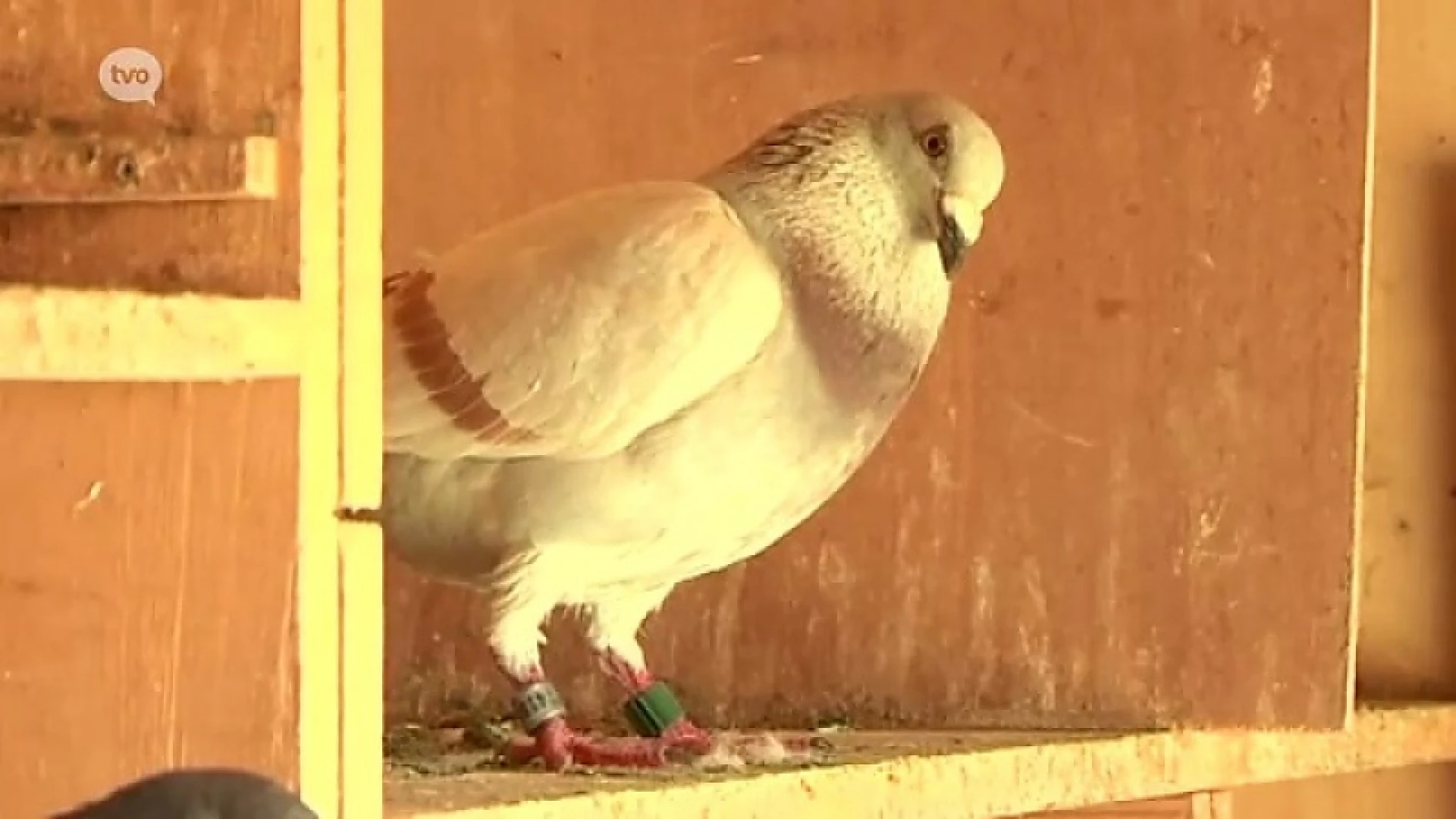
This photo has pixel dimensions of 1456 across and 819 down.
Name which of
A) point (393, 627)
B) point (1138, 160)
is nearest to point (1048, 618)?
point (1138, 160)

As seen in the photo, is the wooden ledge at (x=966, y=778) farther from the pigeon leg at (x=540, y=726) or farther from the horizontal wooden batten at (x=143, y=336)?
the horizontal wooden batten at (x=143, y=336)

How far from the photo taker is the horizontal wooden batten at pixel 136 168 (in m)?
0.64

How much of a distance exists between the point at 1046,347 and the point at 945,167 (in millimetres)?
210

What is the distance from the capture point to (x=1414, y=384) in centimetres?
150

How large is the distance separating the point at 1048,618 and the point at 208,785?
0.75 m

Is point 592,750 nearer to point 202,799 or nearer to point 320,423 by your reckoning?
point 320,423

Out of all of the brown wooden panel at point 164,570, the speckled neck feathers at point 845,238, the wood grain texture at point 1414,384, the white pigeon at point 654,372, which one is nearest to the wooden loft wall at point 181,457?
the brown wooden panel at point 164,570

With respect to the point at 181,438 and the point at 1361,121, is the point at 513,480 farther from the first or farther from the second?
the point at 1361,121

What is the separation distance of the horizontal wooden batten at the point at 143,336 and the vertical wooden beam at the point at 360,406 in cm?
3

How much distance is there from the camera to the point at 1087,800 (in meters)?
1.07

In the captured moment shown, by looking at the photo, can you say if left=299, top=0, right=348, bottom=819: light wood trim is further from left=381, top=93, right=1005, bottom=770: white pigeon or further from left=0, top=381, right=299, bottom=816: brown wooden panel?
left=381, top=93, right=1005, bottom=770: white pigeon

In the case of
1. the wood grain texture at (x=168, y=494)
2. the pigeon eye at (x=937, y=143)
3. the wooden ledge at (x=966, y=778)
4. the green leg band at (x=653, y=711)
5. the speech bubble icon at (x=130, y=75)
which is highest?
the pigeon eye at (x=937, y=143)

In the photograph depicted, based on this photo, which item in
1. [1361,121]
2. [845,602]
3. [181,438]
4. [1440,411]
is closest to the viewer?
[181,438]

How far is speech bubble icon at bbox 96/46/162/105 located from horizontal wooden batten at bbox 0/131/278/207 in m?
0.02
